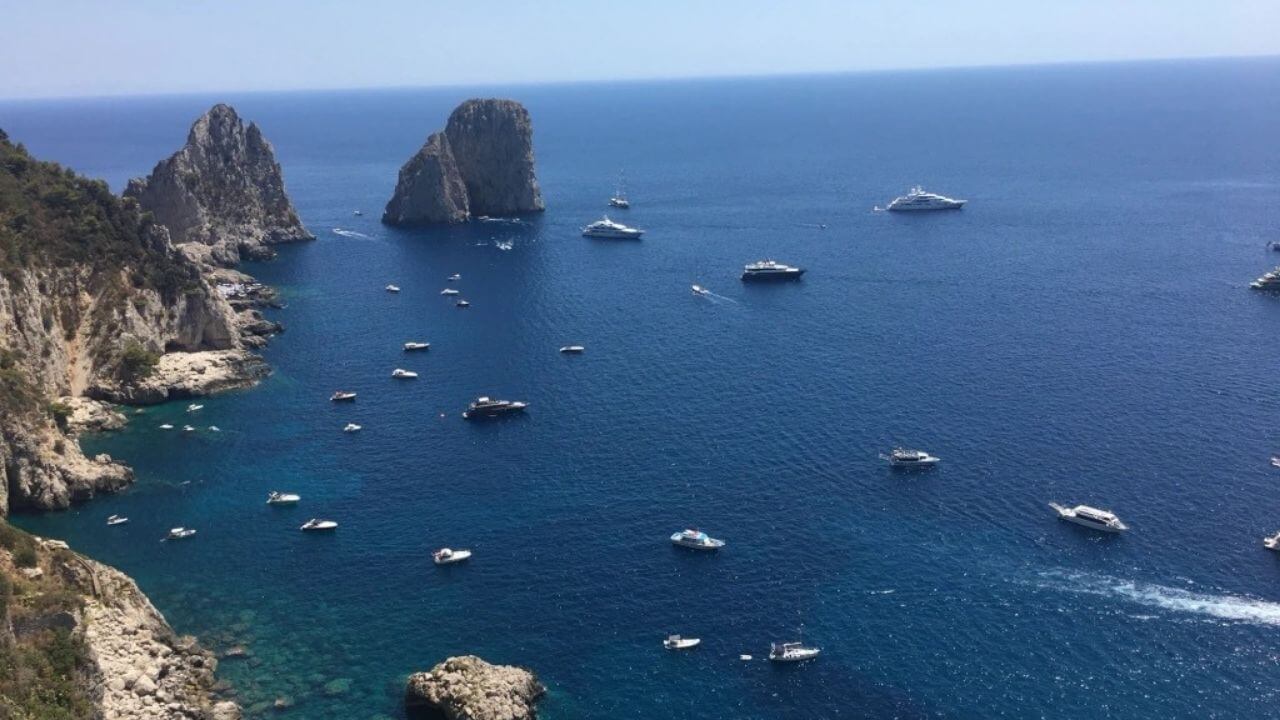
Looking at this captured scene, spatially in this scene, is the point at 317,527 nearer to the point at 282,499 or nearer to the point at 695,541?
the point at 282,499

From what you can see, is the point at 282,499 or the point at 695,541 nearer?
the point at 695,541

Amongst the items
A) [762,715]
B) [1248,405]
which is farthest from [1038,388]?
[762,715]

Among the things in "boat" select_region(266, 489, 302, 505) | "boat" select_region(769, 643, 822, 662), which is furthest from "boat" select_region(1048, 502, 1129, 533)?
"boat" select_region(266, 489, 302, 505)

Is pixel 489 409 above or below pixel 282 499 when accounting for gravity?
Result: above

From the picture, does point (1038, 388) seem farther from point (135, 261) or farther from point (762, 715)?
point (135, 261)

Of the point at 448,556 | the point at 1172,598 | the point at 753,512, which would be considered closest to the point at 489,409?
the point at 448,556

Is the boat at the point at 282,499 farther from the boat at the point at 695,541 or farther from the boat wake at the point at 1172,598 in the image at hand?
the boat wake at the point at 1172,598
